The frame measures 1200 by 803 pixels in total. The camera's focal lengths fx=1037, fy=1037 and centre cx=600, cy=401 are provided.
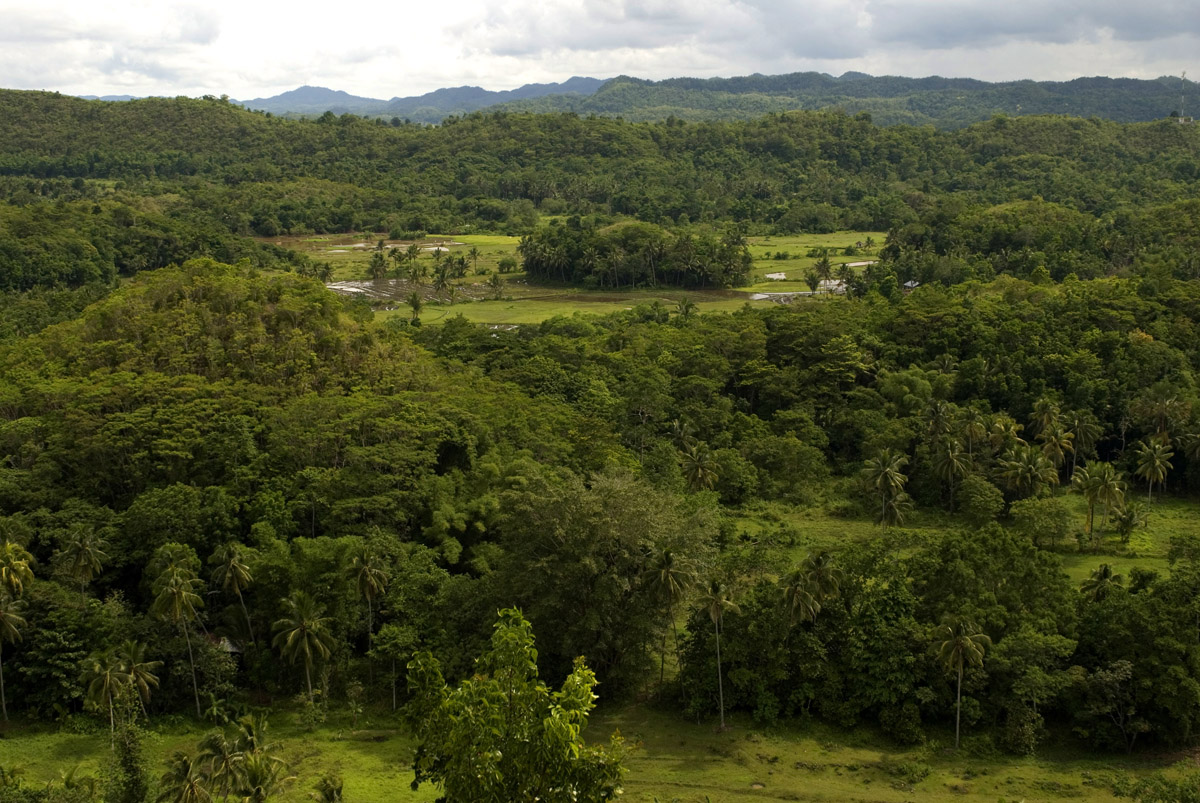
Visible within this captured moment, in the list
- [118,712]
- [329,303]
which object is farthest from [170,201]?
[118,712]

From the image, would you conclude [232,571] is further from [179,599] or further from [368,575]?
[368,575]

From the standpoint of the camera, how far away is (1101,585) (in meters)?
37.1

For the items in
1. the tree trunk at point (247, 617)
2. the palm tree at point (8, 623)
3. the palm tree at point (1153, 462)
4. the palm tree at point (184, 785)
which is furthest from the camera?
the palm tree at point (1153, 462)

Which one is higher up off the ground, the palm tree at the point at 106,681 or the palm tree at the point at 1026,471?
the palm tree at the point at 1026,471

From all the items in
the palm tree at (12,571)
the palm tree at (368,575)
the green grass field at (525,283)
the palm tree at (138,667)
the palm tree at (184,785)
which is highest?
the green grass field at (525,283)

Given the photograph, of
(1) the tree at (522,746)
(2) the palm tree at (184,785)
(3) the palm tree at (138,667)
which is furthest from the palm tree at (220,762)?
(1) the tree at (522,746)

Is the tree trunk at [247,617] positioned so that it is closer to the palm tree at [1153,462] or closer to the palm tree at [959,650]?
the palm tree at [959,650]

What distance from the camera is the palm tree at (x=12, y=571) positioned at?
1297 inches

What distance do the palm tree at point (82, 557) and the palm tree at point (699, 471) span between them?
87.7ft

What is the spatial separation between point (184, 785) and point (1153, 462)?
4600 cm

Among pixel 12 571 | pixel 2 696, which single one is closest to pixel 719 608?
pixel 12 571

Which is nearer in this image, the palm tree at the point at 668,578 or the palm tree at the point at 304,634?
the palm tree at the point at 304,634

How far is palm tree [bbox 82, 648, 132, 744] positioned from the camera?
103 ft

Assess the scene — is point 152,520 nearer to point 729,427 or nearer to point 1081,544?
point 729,427
